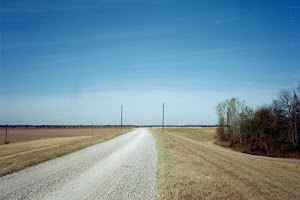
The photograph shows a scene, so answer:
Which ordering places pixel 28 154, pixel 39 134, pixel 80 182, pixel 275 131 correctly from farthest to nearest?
pixel 39 134 < pixel 275 131 < pixel 28 154 < pixel 80 182

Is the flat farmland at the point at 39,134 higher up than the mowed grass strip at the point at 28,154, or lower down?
lower down

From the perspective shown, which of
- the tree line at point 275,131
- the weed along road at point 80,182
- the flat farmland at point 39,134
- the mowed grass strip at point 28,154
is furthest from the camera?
the flat farmland at point 39,134

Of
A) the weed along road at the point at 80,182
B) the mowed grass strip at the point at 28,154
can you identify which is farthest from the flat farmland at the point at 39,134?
the weed along road at the point at 80,182

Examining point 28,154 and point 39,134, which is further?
point 39,134

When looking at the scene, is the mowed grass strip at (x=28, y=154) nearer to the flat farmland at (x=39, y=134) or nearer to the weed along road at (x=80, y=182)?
the weed along road at (x=80, y=182)

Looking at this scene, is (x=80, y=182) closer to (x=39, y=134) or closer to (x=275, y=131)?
(x=275, y=131)

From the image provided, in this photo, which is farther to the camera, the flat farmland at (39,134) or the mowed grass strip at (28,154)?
the flat farmland at (39,134)

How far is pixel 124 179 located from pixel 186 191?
3135mm

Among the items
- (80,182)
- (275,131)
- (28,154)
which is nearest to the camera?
(80,182)

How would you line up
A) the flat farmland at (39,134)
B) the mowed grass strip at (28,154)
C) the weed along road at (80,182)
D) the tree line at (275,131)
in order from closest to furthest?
the weed along road at (80,182) → the mowed grass strip at (28,154) → the tree line at (275,131) → the flat farmland at (39,134)

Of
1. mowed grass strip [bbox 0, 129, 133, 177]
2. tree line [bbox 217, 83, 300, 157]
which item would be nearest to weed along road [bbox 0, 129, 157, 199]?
mowed grass strip [bbox 0, 129, 133, 177]

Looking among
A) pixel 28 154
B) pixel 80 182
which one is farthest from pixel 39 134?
pixel 80 182

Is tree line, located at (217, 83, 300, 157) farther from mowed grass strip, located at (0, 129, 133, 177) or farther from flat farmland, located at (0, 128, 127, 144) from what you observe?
flat farmland, located at (0, 128, 127, 144)

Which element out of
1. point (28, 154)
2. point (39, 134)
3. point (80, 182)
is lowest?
point (39, 134)
